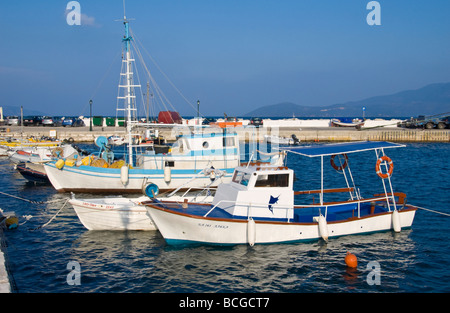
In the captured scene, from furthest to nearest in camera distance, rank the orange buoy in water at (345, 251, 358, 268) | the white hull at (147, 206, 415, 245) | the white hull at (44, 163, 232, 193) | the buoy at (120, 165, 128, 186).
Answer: the white hull at (44, 163, 232, 193)
the buoy at (120, 165, 128, 186)
the white hull at (147, 206, 415, 245)
the orange buoy in water at (345, 251, 358, 268)

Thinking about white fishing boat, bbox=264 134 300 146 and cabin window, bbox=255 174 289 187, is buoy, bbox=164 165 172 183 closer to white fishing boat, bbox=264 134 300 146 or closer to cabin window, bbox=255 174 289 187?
cabin window, bbox=255 174 289 187

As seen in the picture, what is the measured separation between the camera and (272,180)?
1597cm

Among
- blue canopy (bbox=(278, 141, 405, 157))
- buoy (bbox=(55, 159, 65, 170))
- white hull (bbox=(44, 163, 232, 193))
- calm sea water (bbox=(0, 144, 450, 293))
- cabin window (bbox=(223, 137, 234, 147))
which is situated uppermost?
cabin window (bbox=(223, 137, 234, 147))

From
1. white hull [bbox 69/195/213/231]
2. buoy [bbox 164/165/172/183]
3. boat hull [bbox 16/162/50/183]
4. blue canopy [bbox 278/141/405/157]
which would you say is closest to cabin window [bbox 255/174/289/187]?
blue canopy [bbox 278/141/405/157]

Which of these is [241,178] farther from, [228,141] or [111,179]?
[111,179]

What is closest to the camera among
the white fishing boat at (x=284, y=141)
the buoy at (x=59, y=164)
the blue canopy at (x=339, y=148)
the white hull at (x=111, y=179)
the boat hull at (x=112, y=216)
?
the blue canopy at (x=339, y=148)

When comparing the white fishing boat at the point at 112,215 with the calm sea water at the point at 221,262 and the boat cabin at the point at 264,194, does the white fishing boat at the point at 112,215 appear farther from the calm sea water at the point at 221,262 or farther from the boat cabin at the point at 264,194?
the boat cabin at the point at 264,194

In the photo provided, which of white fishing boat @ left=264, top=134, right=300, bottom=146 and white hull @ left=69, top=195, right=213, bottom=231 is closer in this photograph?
white hull @ left=69, top=195, right=213, bottom=231

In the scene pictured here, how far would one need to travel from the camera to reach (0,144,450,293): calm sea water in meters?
12.3

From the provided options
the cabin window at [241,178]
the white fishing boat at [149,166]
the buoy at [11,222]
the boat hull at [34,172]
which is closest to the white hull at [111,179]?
the white fishing boat at [149,166]

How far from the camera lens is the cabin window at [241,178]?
53.4ft

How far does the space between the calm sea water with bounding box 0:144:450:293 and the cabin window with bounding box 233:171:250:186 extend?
2624 mm

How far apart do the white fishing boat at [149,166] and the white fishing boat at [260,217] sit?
348 inches
